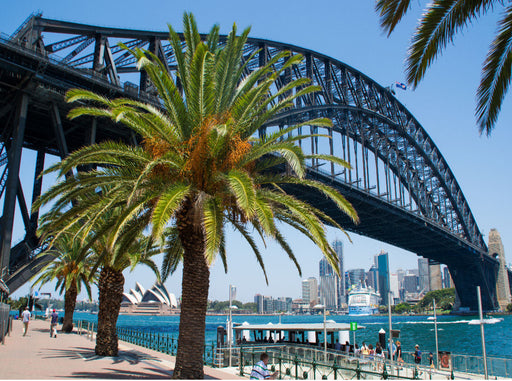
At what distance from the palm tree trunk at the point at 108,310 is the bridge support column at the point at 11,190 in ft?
31.2

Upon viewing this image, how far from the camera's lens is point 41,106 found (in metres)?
32.3

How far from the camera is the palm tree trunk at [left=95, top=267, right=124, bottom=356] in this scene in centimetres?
1936

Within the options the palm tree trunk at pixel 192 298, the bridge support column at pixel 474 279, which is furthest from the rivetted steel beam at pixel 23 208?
the bridge support column at pixel 474 279

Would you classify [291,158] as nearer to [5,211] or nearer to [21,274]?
[5,211]

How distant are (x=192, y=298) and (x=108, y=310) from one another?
7.92 metres

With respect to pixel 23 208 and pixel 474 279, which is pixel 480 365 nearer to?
pixel 23 208

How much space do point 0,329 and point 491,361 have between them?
972 inches

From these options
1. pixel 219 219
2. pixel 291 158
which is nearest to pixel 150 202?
pixel 219 219

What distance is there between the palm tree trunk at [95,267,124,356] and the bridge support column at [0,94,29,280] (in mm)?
9498

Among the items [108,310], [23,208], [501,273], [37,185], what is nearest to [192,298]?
[108,310]

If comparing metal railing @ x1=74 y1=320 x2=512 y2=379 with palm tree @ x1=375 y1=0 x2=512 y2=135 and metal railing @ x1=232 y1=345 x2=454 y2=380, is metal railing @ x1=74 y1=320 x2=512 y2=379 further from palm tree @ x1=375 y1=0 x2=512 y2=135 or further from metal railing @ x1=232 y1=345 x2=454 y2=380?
palm tree @ x1=375 y1=0 x2=512 y2=135

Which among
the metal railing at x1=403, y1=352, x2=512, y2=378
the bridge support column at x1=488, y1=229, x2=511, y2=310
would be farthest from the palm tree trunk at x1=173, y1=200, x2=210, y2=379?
the bridge support column at x1=488, y1=229, x2=511, y2=310

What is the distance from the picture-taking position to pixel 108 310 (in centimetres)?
1959

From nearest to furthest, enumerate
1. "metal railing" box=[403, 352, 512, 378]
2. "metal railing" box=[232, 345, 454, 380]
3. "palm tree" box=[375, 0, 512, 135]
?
"palm tree" box=[375, 0, 512, 135], "metal railing" box=[232, 345, 454, 380], "metal railing" box=[403, 352, 512, 378]
